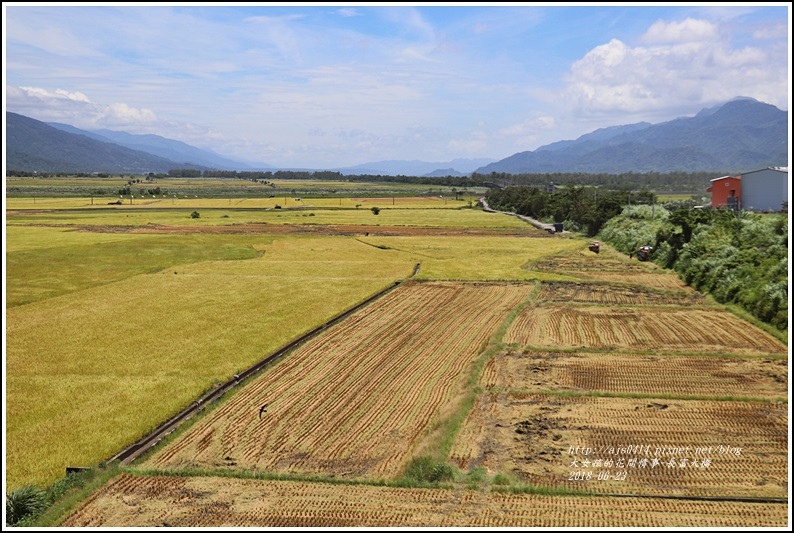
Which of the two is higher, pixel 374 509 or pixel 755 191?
pixel 755 191

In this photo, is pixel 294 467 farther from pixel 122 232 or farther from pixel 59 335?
pixel 122 232

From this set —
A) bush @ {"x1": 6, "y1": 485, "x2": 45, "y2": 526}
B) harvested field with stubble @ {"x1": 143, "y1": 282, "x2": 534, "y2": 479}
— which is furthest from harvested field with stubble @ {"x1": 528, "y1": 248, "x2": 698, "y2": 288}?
bush @ {"x1": 6, "y1": 485, "x2": 45, "y2": 526}

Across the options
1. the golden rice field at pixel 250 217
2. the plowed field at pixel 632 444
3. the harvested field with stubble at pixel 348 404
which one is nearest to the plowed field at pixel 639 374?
the plowed field at pixel 632 444

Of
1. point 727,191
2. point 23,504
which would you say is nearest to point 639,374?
point 23,504

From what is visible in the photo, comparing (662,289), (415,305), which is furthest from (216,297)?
(662,289)

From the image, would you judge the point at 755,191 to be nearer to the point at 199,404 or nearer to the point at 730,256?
the point at 730,256

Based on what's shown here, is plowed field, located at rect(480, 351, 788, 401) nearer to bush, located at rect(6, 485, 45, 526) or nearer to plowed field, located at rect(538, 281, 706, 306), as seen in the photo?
plowed field, located at rect(538, 281, 706, 306)
